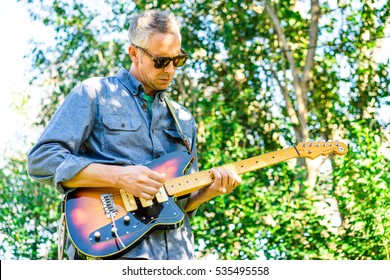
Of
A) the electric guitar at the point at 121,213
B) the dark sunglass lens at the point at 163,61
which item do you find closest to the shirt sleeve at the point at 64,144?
the electric guitar at the point at 121,213

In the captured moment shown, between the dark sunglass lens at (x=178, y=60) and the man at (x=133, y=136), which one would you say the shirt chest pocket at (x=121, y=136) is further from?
the dark sunglass lens at (x=178, y=60)

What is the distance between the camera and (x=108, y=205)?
2.71 metres

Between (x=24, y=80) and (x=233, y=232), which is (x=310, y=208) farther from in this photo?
(x=24, y=80)

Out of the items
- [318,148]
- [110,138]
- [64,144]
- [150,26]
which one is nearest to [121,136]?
[110,138]

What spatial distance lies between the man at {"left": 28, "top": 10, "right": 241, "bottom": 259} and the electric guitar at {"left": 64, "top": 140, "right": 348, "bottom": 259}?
0.13 ft

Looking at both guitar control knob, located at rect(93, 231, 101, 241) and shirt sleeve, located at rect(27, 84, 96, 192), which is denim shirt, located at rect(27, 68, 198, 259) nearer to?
shirt sleeve, located at rect(27, 84, 96, 192)

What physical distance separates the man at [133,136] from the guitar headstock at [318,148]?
71 centimetres

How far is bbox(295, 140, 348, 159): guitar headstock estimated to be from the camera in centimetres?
358

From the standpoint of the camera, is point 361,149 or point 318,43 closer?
point 361,149

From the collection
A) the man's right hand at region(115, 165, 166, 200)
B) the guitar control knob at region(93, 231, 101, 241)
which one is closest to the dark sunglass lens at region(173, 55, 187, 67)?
the man's right hand at region(115, 165, 166, 200)

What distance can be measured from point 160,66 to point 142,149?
1.17 ft

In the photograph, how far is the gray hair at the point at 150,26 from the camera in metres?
2.87

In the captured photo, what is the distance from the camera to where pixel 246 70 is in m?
7.38

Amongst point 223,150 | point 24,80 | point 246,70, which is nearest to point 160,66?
point 223,150
